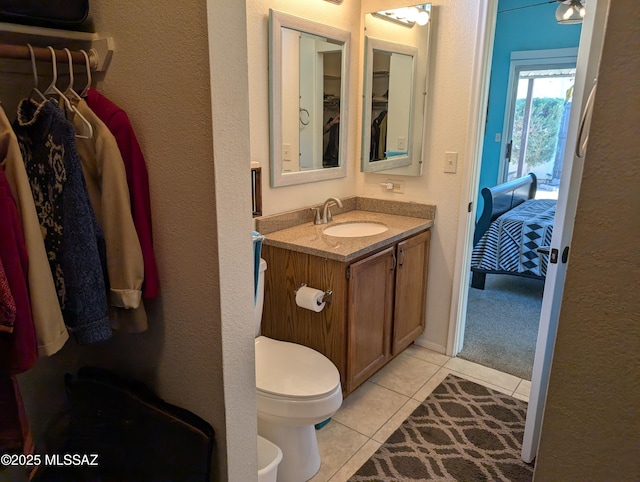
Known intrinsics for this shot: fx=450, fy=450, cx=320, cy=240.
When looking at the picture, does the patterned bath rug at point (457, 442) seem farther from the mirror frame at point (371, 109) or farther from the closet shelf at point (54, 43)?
the closet shelf at point (54, 43)

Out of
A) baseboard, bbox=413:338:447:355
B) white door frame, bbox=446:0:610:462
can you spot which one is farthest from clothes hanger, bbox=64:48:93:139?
baseboard, bbox=413:338:447:355

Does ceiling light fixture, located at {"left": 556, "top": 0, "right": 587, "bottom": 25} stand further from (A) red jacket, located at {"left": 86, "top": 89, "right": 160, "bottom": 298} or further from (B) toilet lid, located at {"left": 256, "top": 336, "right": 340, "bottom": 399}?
(A) red jacket, located at {"left": 86, "top": 89, "right": 160, "bottom": 298}

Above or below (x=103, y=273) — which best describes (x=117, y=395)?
below

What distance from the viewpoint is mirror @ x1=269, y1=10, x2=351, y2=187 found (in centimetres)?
225

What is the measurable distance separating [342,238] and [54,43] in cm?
148

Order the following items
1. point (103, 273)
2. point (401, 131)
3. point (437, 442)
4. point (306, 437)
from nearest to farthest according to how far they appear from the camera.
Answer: point (103, 273)
point (306, 437)
point (437, 442)
point (401, 131)

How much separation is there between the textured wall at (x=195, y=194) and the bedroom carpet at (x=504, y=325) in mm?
2006

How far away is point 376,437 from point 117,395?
1.27 meters

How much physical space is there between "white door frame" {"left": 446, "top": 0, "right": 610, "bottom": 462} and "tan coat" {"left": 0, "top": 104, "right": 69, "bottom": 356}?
4.14ft

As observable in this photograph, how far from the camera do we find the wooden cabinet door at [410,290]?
2.55 m

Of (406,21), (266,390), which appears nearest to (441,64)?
(406,21)

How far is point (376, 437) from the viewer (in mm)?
2111

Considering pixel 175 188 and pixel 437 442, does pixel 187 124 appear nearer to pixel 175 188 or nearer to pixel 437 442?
pixel 175 188

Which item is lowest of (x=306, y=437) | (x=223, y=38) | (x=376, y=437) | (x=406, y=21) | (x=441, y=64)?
(x=376, y=437)
